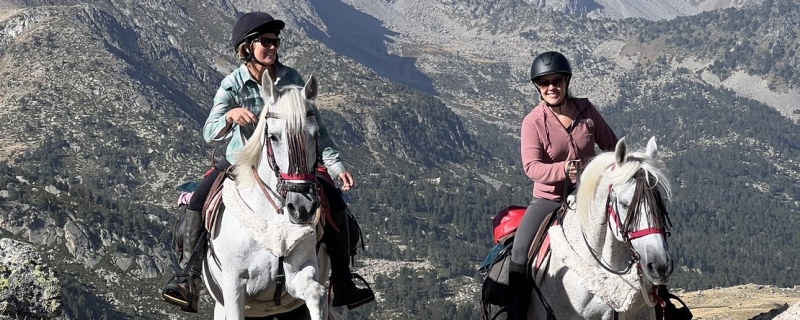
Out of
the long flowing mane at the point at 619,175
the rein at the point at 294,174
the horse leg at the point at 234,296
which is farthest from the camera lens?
the horse leg at the point at 234,296

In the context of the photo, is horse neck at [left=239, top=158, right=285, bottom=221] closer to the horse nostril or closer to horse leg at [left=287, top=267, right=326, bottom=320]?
horse leg at [left=287, top=267, right=326, bottom=320]

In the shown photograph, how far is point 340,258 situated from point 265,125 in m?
3.33

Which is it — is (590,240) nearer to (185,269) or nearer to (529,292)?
(529,292)

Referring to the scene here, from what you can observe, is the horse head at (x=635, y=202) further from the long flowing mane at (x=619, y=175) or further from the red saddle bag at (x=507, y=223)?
the red saddle bag at (x=507, y=223)

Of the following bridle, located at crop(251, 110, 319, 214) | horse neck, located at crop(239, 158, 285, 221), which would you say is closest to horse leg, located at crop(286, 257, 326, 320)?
horse neck, located at crop(239, 158, 285, 221)

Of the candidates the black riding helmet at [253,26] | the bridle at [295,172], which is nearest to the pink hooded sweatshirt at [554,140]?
the bridle at [295,172]

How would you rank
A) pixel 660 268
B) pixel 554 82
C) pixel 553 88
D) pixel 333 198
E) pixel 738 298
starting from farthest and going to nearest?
1. pixel 738 298
2. pixel 554 82
3. pixel 553 88
4. pixel 333 198
5. pixel 660 268

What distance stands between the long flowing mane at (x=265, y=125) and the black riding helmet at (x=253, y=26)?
6.56 ft

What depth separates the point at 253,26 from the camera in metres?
16.0

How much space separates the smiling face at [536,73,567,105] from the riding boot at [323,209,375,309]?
14.1ft

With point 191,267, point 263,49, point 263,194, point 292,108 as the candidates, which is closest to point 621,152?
point 292,108

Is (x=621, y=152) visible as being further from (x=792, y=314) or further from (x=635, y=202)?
(x=792, y=314)

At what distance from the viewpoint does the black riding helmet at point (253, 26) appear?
16047 mm

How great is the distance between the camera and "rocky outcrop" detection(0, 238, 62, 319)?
18359 mm
